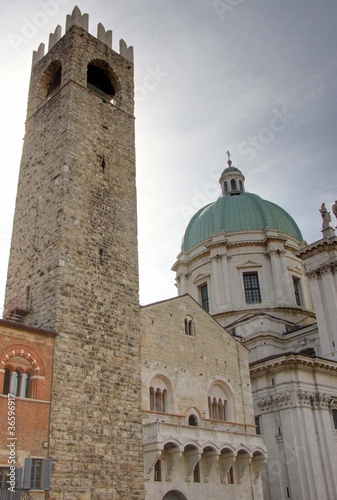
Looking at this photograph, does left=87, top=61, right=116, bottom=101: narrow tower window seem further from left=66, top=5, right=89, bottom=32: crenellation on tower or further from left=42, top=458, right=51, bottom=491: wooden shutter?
left=42, top=458, right=51, bottom=491: wooden shutter

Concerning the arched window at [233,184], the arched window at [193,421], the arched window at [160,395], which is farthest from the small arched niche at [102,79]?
the arched window at [233,184]

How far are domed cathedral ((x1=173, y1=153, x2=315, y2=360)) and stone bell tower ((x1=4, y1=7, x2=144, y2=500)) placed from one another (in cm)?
2043

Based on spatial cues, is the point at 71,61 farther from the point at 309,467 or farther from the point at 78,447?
the point at 309,467

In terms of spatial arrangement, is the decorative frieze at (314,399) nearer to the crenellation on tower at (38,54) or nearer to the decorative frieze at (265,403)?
the decorative frieze at (265,403)

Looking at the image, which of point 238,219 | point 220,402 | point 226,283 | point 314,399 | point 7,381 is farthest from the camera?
point 238,219

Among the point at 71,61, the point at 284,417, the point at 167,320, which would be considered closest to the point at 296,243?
the point at 284,417

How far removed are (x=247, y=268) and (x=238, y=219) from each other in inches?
205

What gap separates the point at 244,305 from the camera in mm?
46312

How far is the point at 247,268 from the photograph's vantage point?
4809 centimetres

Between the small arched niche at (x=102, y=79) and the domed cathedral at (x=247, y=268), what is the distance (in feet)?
67.5

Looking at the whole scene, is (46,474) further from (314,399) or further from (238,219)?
(238,219)

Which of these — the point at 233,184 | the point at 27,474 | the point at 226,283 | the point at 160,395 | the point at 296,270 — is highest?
the point at 233,184

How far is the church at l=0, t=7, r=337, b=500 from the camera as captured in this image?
20.3 m

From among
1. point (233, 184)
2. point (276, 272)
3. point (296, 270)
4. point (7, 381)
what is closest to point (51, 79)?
point (7, 381)
